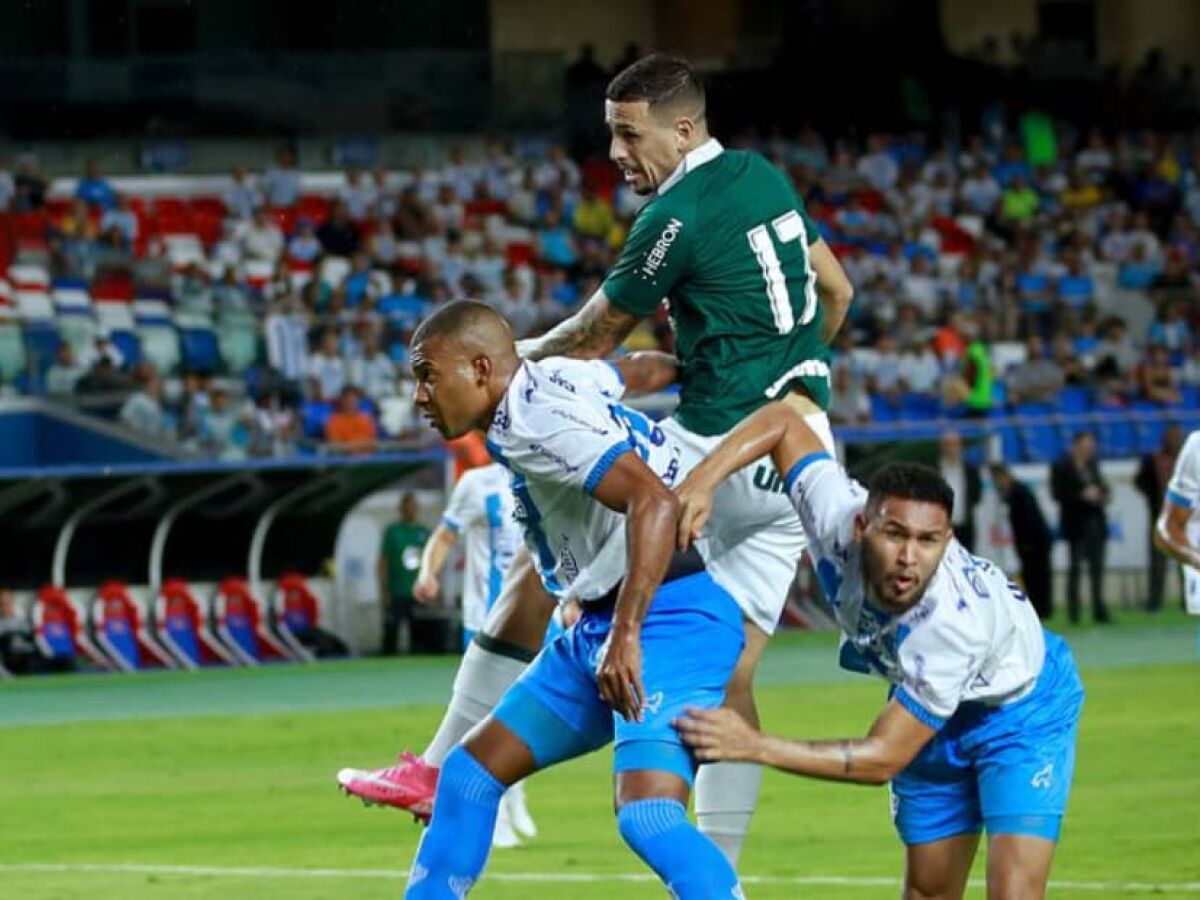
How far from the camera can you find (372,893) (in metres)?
10.7

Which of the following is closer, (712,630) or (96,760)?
(712,630)

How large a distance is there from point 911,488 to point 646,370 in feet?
5.20

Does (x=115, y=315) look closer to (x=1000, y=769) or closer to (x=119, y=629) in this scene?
(x=119, y=629)

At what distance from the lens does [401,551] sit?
944 inches

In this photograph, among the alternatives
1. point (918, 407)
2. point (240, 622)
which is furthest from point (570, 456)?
point (918, 407)

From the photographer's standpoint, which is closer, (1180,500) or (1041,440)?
(1180,500)

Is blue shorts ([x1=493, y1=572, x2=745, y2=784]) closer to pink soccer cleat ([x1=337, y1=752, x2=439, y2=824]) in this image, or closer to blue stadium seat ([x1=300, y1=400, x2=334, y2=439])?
pink soccer cleat ([x1=337, y1=752, x2=439, y2=824])

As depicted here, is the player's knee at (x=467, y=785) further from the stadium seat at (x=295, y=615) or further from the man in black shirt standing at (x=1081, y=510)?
the man in black shirt standing at (x=1081, y=510)

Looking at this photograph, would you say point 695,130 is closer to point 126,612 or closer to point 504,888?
point 504,888

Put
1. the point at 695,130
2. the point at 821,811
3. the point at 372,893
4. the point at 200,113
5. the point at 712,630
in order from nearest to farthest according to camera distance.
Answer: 1. the point at 712,630
2. the point at 695,130
3. the point at 372,893
4. the point at 821,811
5. the point at 200,113

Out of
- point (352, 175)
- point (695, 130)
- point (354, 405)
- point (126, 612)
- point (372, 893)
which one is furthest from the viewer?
point (352, 175)

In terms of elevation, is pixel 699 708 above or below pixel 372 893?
above

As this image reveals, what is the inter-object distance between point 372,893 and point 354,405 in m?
14.9

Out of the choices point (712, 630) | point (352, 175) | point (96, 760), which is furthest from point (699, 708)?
point (352, 175)
